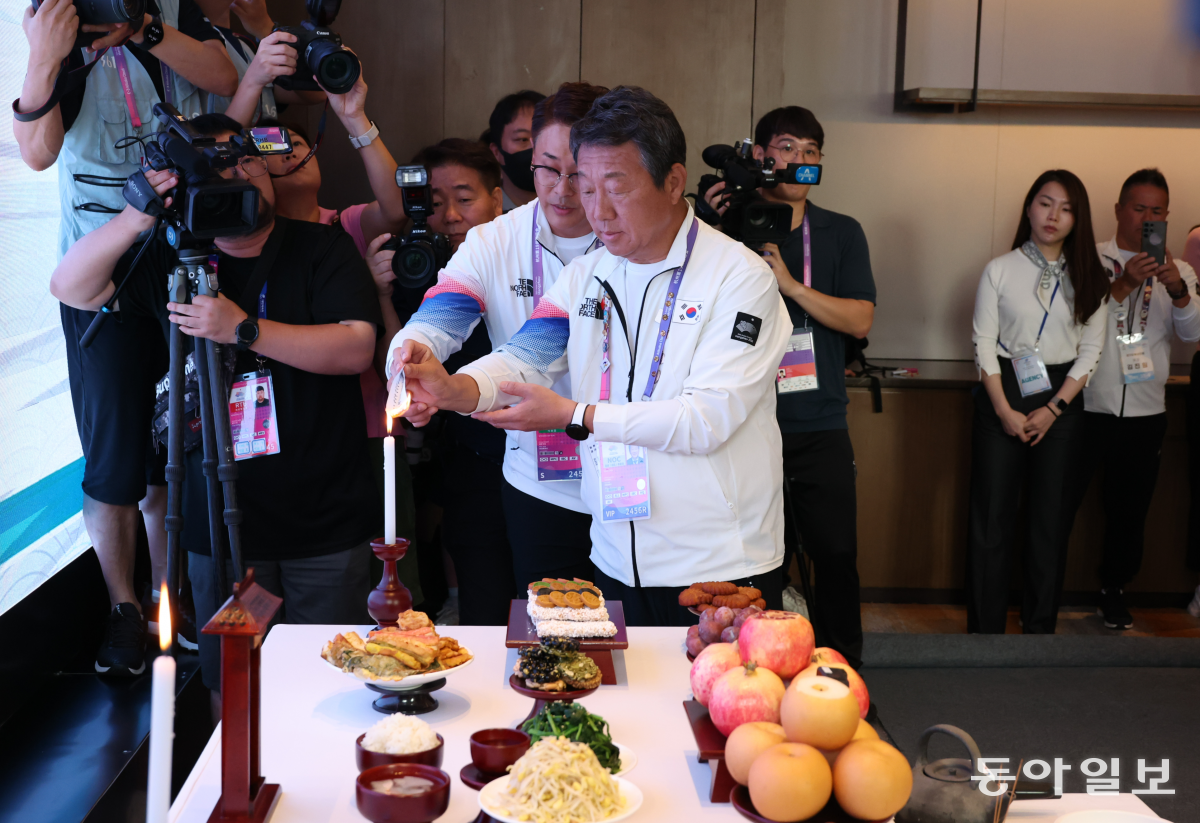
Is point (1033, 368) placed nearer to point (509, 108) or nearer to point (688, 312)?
point (509, 108)

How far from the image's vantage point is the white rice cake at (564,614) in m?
1.55

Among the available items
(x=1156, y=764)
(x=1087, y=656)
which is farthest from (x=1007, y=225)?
(x=1156, y=764)

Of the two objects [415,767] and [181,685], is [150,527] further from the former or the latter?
[415,767]

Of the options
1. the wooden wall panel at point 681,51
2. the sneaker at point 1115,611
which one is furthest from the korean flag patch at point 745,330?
the sneaker at point 1115,611

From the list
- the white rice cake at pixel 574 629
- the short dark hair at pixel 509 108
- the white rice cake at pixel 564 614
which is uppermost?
the short dark hair at pixel 509 108

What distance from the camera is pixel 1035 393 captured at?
3639 mm

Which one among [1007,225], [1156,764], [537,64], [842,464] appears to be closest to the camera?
[1156,764]

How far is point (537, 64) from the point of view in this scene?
4191mm

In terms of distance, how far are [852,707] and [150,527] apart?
2249 mm

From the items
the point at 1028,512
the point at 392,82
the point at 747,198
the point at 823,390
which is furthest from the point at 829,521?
the point at 392,82

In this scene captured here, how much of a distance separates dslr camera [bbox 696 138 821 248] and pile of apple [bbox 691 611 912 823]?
164cm

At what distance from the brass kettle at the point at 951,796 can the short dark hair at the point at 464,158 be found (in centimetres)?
210

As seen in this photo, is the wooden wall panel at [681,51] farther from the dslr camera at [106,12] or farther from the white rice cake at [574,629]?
the white rice cake at [574,629]

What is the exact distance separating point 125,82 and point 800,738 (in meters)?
2.28
